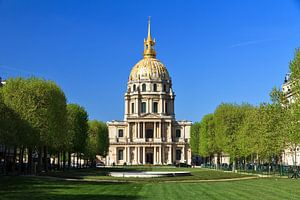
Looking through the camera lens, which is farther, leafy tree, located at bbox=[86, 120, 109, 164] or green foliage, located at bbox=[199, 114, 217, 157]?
leafy tree, located at bbox=[86, 120, 109, 164]

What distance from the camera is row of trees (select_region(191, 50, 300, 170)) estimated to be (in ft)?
207

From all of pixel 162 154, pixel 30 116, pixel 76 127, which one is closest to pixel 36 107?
pixel 30 116

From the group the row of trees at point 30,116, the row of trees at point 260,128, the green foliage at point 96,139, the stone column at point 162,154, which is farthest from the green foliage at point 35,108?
the stone column at point 162,154

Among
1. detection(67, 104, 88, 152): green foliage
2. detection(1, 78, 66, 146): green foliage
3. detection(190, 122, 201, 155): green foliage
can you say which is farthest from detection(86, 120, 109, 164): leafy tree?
detection(1, 78, 66, 146): green foliage

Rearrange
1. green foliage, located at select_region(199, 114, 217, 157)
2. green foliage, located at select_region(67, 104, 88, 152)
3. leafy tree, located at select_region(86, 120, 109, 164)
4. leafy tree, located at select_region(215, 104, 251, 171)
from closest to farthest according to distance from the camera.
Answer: green foliage, located at select_region(67, 104, 88, 152)
leafy tree, located at select_region(215, 104, 251, 171)
green foliage, located at select_region(199, 114, 217, 157)
leafy tree, located at select_region(86, 120, 109, 164)

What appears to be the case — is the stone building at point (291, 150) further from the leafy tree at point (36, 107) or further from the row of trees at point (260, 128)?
the leafy tree at point (36, 107)

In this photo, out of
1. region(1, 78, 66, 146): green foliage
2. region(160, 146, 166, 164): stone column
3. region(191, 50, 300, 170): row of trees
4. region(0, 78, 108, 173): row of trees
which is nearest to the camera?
region(191, 50, 300, 170): row of trees

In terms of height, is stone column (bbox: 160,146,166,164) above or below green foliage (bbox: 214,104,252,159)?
below

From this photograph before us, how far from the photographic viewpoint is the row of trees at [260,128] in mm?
63091

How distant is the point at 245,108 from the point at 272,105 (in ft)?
120

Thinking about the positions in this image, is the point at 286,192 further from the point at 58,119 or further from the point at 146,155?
the point at 146,155

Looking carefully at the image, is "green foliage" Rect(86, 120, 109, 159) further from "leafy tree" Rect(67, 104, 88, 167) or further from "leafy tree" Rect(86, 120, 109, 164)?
"leafy tree" Rect(67, 104, 88, 167)

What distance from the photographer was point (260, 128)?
270 feet

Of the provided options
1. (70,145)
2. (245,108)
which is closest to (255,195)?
(70,145)
